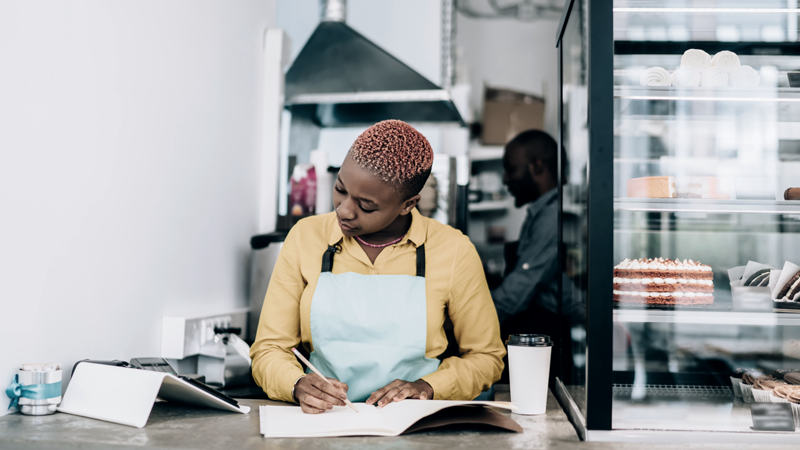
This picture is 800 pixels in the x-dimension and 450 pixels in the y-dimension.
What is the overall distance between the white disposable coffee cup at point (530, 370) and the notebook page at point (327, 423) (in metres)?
0.36

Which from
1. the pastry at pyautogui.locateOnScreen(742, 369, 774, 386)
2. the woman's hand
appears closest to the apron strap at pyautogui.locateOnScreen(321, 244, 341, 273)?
the woman's hand

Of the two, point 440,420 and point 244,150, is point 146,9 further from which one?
point 440,420

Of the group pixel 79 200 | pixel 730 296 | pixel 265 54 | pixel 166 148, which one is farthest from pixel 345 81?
pixel 730 296

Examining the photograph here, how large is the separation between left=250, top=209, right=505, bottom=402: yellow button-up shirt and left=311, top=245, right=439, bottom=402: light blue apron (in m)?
0.06

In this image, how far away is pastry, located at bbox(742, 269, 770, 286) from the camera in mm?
1719

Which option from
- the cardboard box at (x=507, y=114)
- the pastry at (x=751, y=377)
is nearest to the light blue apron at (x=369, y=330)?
the pastry at (x=751, y=377)

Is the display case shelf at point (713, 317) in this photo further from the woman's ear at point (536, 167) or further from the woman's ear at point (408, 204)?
the woman's ear at point (536, 167)

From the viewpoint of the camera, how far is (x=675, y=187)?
5.45 feet

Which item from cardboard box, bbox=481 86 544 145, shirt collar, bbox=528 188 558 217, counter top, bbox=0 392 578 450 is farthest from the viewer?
cardboard box, bbox=481 86 544 145

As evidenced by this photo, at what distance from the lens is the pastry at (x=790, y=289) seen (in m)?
1.64

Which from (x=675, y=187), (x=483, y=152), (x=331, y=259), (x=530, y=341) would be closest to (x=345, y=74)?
(x=483, y=152)

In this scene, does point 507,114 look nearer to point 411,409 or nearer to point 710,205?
point 710,205

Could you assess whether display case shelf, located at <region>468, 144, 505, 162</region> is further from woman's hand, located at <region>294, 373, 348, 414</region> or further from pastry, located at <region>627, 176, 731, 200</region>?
woman's hand, located at <region>294, 373, 348, 414</region>

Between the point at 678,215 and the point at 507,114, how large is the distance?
1563 mm
